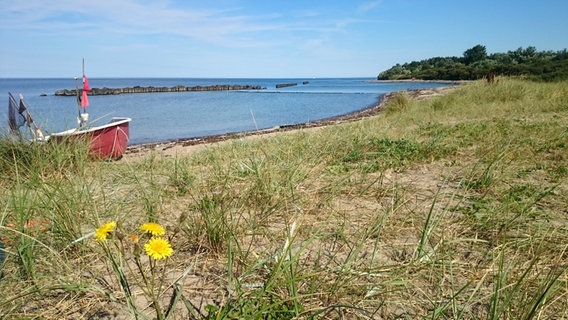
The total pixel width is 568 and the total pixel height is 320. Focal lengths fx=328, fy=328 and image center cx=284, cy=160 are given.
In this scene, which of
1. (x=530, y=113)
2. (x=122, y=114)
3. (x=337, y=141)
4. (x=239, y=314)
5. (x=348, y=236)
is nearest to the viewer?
(x=239, y=314)

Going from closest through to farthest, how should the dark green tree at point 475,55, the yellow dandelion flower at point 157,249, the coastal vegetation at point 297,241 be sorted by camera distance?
the yellow dandelion flower at point 157,249
the coastal vegetation at point 297,241
the dark green tree at point 475,55

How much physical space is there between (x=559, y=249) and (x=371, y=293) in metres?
1.10

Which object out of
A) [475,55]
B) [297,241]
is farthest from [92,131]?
[475,55]

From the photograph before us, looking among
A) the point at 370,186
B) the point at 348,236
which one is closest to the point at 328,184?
the point at 370,186

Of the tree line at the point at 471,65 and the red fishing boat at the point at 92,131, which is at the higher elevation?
the tree line at the point at 471,65

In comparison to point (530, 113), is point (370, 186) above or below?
below

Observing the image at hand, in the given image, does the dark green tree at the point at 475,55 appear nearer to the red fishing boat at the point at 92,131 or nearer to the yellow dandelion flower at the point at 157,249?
the red fishing boat at the point at 92,131

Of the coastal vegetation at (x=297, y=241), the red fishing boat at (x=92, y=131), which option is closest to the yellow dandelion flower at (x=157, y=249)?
the coastal vegetation at (x=297, y=241)

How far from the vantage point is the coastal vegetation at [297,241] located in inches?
49.1

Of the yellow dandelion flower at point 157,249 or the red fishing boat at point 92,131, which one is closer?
the yellow dandelion flower at point 157,249

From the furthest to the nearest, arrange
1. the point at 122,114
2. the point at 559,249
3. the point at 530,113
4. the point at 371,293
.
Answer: the point at 122,114 < the point at 530,113 < the point at 559,249 < the point at 371,293

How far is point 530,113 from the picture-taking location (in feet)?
23.0

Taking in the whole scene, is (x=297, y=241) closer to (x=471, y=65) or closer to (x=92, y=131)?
(x=92, y=131)

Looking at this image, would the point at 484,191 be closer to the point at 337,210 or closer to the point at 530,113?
A: the point at 337,210
